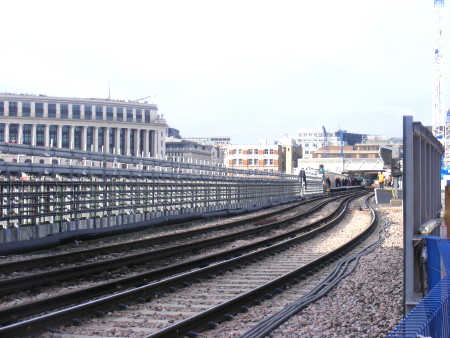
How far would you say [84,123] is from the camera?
322 feet

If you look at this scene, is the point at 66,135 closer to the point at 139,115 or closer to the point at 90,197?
the point at 139,115

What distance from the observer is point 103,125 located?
101 meters

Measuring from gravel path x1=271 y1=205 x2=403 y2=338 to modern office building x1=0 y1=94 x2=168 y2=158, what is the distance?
7455cm

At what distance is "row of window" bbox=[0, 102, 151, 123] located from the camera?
9481cm

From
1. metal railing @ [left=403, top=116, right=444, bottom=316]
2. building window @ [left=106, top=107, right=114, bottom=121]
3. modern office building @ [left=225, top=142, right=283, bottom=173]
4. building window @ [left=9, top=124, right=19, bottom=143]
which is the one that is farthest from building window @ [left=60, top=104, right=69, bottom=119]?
metal railing @ [left=403, top=116, right=444, bottom=316]

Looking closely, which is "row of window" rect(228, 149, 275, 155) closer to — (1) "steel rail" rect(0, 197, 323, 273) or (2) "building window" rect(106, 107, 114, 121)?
(2) "building window" rect(106, 107, 114, 121)

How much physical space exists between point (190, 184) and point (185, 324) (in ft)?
69.5

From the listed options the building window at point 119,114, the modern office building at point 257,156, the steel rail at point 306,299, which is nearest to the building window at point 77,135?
the building window at point 119,114

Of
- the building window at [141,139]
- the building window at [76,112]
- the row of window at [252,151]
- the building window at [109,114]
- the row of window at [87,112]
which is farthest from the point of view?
the row of window at [252,151]

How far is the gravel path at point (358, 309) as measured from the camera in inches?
300

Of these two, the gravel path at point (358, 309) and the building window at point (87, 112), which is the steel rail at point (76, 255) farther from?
the building window at point (87, 112)

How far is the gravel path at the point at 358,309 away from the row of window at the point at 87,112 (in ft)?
288

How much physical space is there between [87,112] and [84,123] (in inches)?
310

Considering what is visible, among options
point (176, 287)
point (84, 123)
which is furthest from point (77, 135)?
point (176, 287)
